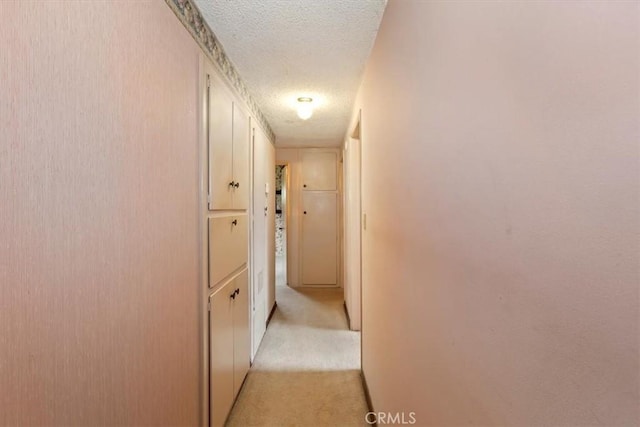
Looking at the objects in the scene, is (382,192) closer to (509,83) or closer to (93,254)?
(509,83)

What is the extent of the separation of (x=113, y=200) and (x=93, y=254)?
163mm

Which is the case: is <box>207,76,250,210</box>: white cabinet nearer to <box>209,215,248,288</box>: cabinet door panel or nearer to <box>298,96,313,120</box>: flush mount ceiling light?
<box>209,215,248,288</box>: cabinet door panel

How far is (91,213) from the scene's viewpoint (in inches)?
32.0

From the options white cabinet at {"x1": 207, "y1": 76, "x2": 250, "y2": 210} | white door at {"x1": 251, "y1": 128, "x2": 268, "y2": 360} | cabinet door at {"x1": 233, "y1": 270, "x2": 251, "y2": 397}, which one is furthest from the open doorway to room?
white cabinet at {"x1": 207, "y1": 76, "x2": 250, "y2": 210}

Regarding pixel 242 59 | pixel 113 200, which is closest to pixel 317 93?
pixel 242 59

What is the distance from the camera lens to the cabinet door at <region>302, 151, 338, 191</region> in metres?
4.82

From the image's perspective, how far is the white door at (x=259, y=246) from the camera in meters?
2.72

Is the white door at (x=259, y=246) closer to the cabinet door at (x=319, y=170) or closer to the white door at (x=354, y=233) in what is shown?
the white door at (x=354, y=233)

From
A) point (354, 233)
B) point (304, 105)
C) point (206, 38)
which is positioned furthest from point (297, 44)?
point (354, 233)

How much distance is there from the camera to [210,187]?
64.7 inches

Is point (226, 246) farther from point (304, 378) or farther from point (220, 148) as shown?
point (304, 378)

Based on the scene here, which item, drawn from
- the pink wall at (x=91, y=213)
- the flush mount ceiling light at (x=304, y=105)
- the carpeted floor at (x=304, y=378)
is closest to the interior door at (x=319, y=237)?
the carpeted floor at (x=304, y=378)

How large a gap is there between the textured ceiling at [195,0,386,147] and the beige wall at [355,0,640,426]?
644 mm

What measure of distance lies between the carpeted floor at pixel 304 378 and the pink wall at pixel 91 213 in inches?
33.5
